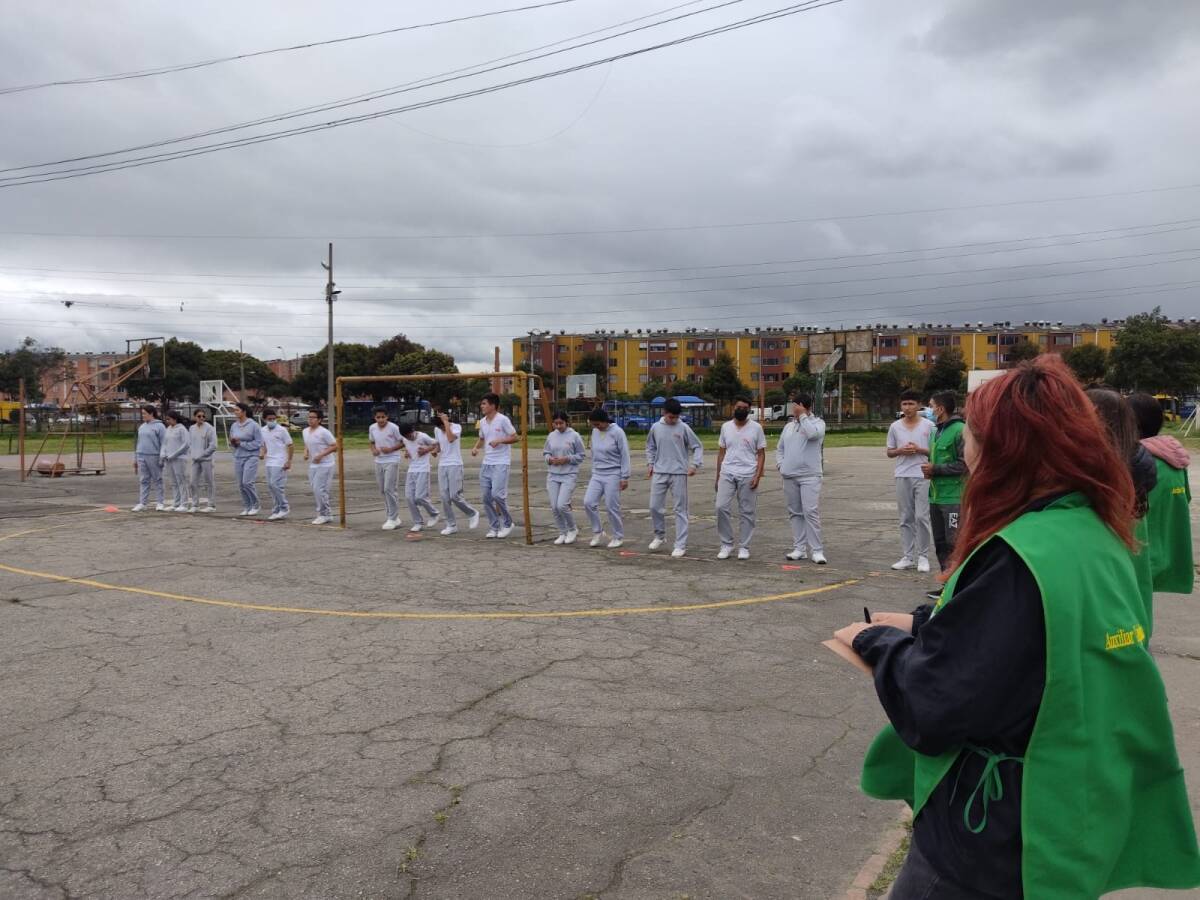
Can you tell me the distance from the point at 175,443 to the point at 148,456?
905 mm

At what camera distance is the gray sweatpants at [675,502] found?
11.0 meters

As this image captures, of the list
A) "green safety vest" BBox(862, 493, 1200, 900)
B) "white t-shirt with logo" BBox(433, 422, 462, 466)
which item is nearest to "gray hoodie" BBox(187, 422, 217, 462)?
"white t-shirt with logo" BBox(433, 422, 462, 466)

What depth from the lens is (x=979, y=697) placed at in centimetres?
169

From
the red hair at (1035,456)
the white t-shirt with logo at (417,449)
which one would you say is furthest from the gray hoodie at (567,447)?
the red hair at (1035,456)

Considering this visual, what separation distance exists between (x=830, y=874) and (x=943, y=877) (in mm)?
1774

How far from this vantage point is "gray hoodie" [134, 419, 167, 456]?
16.5 meters

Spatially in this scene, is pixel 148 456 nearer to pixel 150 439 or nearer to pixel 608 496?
pixel 150 439

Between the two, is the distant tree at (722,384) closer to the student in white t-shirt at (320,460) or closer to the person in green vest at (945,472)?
the student in white t-shirt at (320,460)

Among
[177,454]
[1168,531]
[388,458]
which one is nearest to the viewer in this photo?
[1168,531]

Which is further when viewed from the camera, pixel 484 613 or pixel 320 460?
pixel 320 460

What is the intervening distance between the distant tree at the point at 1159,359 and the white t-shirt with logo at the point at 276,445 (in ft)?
216

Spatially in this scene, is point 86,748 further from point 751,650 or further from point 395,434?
point 395,434

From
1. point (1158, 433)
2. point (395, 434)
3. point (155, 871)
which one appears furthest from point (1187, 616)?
point (395, 434)

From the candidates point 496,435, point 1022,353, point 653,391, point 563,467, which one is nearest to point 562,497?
point 563,467
